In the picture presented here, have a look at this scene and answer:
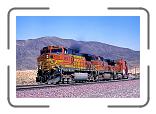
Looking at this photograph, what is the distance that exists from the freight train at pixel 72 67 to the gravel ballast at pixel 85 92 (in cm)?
31

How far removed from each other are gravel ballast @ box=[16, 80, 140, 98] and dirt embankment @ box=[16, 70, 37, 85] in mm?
117

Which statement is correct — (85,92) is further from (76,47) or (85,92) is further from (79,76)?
(79,76)

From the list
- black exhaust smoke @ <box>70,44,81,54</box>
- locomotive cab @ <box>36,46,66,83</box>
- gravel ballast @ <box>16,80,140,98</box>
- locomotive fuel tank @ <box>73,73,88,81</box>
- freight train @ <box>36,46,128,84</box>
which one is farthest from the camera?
locomotive fuel tank @ <box>73,73,88,81</box>

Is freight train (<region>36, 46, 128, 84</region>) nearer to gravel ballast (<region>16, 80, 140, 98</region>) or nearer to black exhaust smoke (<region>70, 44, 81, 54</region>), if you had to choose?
black exhaust smoke (<region>70, 44, 81, 54</region>)

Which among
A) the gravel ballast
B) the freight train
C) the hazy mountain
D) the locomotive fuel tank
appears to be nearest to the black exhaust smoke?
the hazy mountain

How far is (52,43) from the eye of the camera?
6.55 metres

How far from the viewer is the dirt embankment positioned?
255 inches

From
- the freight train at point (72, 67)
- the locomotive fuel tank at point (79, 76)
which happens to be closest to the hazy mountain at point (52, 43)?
the freight train at point (72, 67)

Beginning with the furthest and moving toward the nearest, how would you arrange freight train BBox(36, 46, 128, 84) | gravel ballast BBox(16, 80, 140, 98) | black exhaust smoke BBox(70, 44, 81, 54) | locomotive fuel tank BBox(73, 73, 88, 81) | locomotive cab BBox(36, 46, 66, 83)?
locomotive fuel tank BBox(73, 73, 88, 81) < freight train BBox(36, 46, 128, 84) < locomotive cab BBox(36, 46, 66, 83) < black exhaust smoke BBox(70, 44, 81, 54) < gravel ballast BBox(16, 80, 140, 98)
